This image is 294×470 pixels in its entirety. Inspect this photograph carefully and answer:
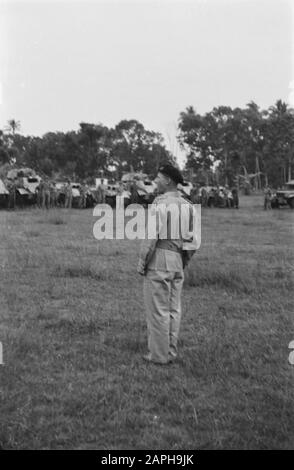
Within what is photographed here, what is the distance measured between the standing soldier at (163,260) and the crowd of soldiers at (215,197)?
27441mm

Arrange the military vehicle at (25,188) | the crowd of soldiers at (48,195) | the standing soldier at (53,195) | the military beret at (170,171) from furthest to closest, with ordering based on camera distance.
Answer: the standing soldier at (53,195) < the military vehicle at (25,188) < the crowd of soldiers at (48,195) < the military beret at (170,171)

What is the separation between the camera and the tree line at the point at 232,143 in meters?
58.9

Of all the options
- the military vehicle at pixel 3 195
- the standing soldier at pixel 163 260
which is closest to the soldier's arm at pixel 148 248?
the standing soldier at pixel 163 260

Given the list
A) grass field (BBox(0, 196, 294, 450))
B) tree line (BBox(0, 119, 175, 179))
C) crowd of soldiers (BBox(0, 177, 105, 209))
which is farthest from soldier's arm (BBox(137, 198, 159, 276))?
tree line (BBox(0, 119, 175, 179))

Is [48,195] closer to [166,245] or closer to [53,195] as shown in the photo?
[53,195]

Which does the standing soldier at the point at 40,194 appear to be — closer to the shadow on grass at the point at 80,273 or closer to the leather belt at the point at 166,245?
the shadow on grass at the point at 80,273

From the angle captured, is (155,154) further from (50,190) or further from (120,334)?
(120,334)

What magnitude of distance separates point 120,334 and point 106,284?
2399mm

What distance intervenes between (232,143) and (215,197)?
28.3 m

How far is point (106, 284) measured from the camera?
26.3ft

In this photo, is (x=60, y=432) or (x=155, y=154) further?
(x=155, y=154)

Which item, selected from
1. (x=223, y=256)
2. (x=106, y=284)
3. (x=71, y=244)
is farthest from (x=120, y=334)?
(x=71, y=244)

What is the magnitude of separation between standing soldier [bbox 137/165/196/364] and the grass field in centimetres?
24
